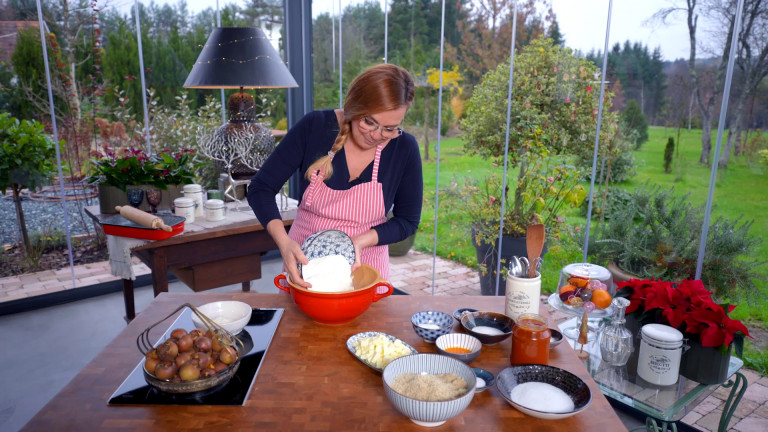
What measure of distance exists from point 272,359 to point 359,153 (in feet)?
3.03

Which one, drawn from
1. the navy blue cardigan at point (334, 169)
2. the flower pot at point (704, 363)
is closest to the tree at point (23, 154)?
the navy blue cardigan at point (334, 169)

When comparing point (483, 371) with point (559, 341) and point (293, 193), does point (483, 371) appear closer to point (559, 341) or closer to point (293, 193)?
point (559, 341)

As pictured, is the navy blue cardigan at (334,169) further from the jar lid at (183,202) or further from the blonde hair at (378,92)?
the jar lid at (183,202)

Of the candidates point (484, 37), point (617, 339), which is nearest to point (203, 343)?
point (617, 339)

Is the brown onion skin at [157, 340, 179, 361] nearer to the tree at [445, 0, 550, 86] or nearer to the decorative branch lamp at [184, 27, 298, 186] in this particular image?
the decorative branch lamp at [184, 27, 298, 186]

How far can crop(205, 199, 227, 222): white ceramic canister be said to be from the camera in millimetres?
2787

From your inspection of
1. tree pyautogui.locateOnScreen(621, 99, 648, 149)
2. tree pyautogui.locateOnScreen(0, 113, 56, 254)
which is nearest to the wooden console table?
tree pyautogui.locateOnScreen(0, 113, 56, 254)

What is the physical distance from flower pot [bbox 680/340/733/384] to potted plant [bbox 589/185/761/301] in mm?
1501

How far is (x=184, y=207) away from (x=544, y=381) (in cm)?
215

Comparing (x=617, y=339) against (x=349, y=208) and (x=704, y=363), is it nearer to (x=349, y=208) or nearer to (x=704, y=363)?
(x=704, y=363)

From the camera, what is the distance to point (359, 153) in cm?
196

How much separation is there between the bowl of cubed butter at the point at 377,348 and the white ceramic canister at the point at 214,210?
1.71 meters

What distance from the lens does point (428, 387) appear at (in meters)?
1.05

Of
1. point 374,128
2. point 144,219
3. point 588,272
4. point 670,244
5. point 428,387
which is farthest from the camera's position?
point 670,244
